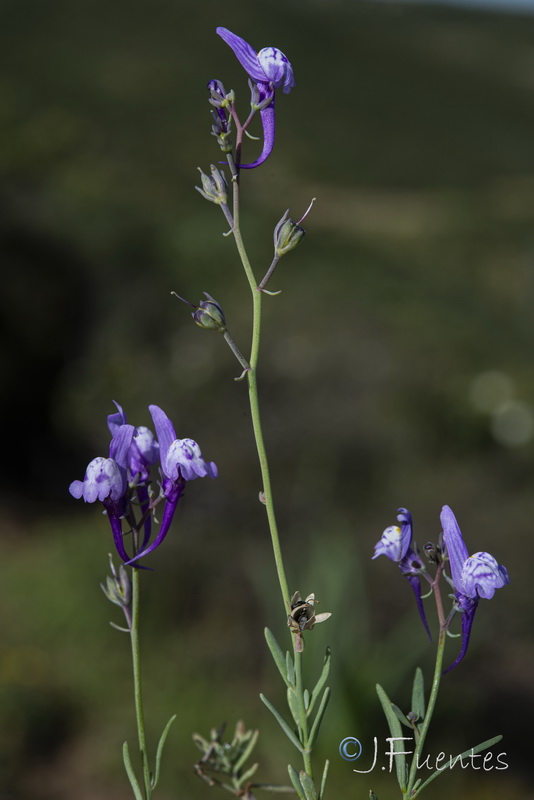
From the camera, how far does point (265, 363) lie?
3166mm

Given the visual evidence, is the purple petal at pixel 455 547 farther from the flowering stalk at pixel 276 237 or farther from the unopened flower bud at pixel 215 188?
the unopened flower bud at pixel 215 188

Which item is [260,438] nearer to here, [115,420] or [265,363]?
[115,420]

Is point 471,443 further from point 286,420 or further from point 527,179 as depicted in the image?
point 527,179

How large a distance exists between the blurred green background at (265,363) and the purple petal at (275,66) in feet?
2.99

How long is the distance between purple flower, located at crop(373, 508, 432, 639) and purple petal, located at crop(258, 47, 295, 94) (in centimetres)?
29

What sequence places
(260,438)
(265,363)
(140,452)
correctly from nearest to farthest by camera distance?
1. (260,438)
2. (140,452)
3. (265,363)

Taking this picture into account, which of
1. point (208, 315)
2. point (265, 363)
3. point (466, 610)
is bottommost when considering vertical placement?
point (466, 610)

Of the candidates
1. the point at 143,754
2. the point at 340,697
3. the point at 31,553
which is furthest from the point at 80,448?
the point at 143,754

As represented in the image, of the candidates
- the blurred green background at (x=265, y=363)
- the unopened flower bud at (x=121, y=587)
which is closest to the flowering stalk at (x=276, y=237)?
the unopened flower bud at (x=121, y=587)

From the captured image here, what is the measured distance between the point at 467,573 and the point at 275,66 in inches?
13.7

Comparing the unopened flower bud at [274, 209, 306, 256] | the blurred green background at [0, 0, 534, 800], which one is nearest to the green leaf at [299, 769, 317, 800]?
the unopened flower bud at [274, 209, 306, 256]

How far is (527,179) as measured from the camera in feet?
14.4

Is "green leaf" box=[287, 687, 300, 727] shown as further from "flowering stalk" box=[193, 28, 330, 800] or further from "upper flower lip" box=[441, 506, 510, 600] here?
"upper flower lip" box=[441, 506, 510, 600]

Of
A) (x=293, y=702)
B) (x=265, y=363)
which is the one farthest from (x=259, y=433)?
(x=265, y=363)
